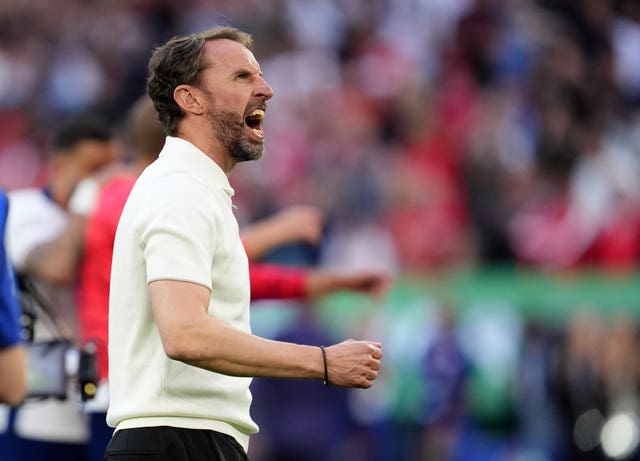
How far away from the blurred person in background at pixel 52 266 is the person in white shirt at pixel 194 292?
2250mm

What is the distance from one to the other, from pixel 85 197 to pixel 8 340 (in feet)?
9.23

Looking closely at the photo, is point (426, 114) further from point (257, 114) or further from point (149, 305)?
point (149, 305)

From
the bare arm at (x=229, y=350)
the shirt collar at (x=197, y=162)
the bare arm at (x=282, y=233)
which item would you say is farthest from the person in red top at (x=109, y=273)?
the bare arm at (x=229, y=350)

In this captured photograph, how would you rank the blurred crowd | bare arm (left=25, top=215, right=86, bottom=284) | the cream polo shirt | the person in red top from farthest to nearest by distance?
the blurred crowd < bare arm (left=25, top=215, right=86, bottom=284) < the person in red top < the cream polo shirt

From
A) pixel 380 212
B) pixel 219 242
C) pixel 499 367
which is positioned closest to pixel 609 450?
pixel 499 367

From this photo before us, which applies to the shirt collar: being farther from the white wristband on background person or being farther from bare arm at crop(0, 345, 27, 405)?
the white wristband on background person

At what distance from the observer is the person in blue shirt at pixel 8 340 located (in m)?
4.34

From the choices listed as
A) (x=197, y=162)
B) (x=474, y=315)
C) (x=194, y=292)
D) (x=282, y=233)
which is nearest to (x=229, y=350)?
(x=194, y=292)

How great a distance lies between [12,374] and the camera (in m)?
4.38

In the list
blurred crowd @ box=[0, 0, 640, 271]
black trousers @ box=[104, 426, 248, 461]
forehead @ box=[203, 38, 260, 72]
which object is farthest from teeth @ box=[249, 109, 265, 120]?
blurred crowd @ box=[0, 0, 640, 271]

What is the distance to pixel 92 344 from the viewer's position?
20.4 ft

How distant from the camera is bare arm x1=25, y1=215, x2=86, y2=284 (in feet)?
21.6

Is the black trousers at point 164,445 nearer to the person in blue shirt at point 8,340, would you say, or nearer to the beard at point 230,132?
the person in blue shirt at point 8,340

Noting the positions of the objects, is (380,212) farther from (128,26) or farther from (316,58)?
(128,26)
